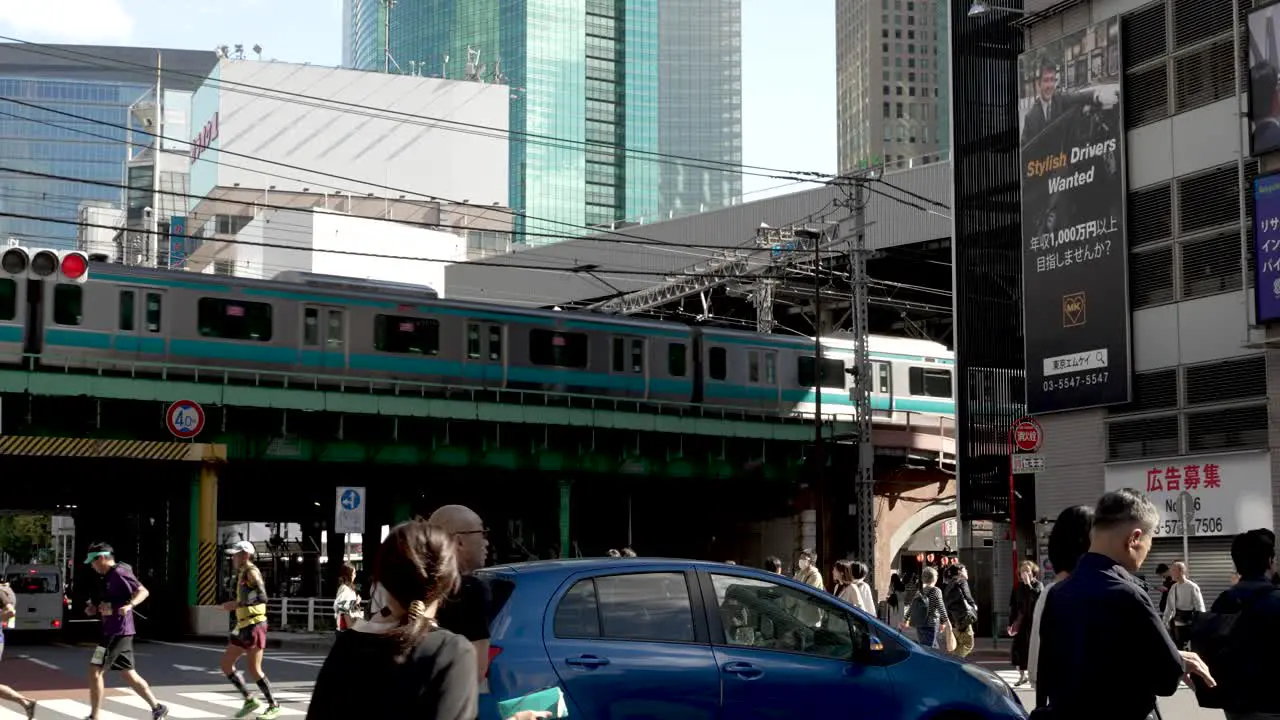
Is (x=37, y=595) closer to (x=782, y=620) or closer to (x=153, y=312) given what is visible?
(x=153, y=312)

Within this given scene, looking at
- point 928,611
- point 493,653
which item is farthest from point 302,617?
point 493,653

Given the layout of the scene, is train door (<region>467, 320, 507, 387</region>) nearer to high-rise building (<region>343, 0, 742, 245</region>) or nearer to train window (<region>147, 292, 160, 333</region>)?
train window (<region>147, 292, 160, 333</region>)

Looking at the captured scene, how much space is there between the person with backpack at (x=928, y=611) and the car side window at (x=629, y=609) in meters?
12.0

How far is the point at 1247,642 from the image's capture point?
7.02 metres

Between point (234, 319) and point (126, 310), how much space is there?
8.96ft

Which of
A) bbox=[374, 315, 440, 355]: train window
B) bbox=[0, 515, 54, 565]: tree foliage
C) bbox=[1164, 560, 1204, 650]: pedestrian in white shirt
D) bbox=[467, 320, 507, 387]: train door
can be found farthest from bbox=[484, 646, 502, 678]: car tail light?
bbox=[0, 515, 54, 565]: tree foliage

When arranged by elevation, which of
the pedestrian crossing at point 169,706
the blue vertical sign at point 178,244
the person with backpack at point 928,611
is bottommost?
the pedestrian crossing at point 169,706

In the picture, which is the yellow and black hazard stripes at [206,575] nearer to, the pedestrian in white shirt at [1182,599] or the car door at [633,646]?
the pedestrian in white shirt at [1182,599]

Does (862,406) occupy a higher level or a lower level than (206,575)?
higher

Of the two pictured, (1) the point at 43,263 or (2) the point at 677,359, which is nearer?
(1) the point at 43,263

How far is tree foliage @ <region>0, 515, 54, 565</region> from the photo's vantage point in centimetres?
12119

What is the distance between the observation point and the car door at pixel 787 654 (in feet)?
30.1

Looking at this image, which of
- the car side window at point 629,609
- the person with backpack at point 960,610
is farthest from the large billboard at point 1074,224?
the car side window at point 629,609

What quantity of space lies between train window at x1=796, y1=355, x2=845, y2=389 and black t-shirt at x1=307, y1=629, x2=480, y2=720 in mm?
46211
